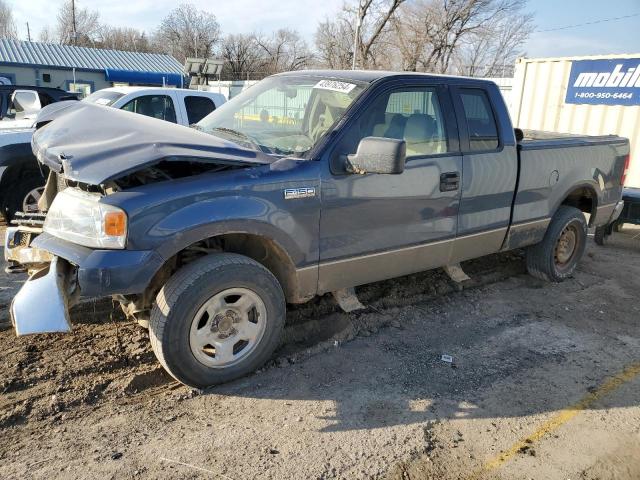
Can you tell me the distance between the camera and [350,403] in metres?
3.35

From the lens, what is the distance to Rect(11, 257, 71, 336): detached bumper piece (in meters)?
2.90

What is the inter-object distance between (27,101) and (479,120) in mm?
7065

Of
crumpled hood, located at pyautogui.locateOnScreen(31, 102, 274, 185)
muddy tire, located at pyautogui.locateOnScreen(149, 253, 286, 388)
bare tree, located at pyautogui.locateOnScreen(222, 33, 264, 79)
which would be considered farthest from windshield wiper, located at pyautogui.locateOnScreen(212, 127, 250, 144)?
bare tree, located at pyautogui.locateOnScreen(222, 33, 264, 79)

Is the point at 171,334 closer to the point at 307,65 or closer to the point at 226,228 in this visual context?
the point at 226,228

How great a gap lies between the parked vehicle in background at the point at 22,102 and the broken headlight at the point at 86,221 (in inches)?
207

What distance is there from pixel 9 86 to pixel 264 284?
310 inches

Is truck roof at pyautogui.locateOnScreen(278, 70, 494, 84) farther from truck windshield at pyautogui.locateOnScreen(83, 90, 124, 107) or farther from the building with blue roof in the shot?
the building with blue roof

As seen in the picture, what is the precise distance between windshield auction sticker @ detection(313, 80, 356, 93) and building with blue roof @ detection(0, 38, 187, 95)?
99.2 ft

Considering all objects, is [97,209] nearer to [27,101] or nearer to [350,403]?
[350,403]

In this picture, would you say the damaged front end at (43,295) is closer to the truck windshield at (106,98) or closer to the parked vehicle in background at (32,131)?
the parked vehicle in background at (32,131)

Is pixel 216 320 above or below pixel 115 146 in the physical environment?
below

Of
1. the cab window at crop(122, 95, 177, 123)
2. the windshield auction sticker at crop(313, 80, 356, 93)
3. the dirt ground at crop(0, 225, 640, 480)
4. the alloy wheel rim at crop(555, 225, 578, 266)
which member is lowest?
the dirt ground at crop(0, 225, 640, 480)

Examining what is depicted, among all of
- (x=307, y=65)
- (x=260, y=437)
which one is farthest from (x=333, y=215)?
(x=307, y=65)

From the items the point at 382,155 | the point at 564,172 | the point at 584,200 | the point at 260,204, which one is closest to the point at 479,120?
the point at 564,172
